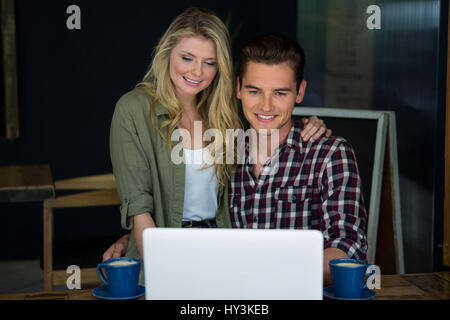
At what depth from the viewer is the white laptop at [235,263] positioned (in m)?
0.83

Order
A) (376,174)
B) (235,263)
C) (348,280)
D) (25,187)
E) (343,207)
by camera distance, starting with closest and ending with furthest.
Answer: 1. (235,263)
2. (348,280)
3. (343,207)
4. (376,174)
5. (25,187)

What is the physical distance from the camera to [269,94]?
1655 mm

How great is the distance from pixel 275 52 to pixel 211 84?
0.26 metres

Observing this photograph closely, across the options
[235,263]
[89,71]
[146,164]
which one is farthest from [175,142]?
[89,71]

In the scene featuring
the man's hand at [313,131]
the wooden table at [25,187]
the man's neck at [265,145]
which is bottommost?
the wooden table at [25,187]

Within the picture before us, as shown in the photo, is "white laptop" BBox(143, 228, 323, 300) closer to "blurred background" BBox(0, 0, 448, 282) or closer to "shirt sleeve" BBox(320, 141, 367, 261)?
"shirt sleeve" BBox(320, 141, 367, 261)

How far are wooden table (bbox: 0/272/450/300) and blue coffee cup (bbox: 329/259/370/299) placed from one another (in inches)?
2.6

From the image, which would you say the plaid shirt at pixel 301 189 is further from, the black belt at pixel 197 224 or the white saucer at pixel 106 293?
the white saucer at pixel 106 293

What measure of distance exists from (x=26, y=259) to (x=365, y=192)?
10.5 ft

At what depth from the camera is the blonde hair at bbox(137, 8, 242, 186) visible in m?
1.69

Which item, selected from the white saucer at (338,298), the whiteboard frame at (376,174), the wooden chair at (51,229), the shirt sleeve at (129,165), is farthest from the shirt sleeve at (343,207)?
the wooden chair at (51,229)

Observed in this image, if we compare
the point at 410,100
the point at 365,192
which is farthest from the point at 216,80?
the point at 410,100

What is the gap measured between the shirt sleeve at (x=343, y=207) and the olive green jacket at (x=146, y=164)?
34 cm

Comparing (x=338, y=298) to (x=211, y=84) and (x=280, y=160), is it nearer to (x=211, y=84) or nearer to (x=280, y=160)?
(x=280, y=160)
